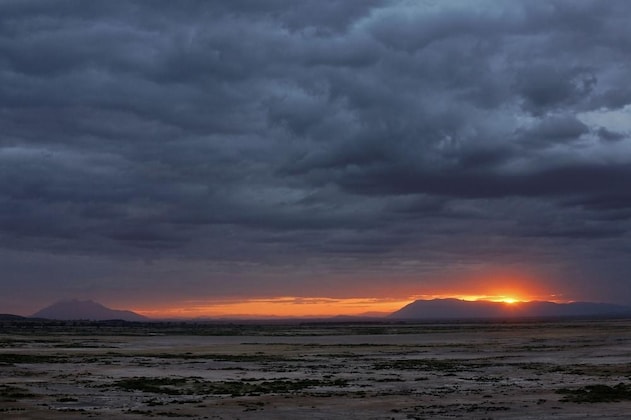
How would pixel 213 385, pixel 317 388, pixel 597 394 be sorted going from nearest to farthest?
pixel 597 394 < pixel 317 388 < pixel 213 385

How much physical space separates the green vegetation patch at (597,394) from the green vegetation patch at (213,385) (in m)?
12.4

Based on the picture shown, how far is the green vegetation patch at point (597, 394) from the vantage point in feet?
105

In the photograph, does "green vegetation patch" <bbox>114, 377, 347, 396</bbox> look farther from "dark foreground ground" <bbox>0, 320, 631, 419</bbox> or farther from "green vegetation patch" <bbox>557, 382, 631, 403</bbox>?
"green vegetation patch" <bbox>557, 382, 631, 403</bbox>

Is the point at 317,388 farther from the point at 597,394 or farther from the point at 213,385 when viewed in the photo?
the point at 597,394

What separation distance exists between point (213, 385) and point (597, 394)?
19925 millimetres

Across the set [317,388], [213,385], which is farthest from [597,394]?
[213,385]

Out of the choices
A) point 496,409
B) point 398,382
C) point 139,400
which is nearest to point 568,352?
point 398,382

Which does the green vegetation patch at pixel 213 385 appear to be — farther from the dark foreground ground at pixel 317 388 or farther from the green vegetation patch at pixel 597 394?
the green vegetation patch at pixel 597 394

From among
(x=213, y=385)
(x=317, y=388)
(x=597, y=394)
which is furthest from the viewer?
(x=213, y=385)

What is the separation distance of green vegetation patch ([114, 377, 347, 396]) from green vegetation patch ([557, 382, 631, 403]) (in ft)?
40.7

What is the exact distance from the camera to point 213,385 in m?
39.6

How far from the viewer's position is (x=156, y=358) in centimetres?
6462

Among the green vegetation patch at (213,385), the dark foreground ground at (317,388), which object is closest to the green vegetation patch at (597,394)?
the dark foreground ground at (317,388)

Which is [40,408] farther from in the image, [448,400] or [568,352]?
[568,352]
